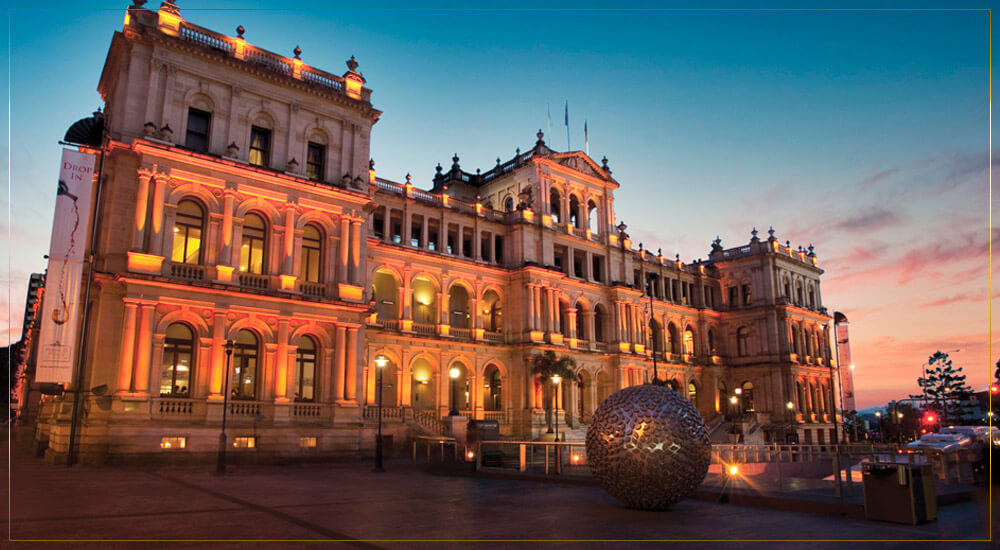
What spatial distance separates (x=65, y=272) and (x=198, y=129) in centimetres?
931

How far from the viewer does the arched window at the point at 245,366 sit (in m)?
28.6

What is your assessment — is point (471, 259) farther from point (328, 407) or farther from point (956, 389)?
point (956, 389)

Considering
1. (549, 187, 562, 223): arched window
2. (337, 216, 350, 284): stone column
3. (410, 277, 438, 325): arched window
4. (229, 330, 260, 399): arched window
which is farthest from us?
(549, 187, 562, 223): arched window

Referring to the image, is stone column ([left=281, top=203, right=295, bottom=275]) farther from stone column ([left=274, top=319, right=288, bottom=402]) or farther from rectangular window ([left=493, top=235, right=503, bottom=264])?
rectangular window ([left=493, top=235, right=503, bottom=264])

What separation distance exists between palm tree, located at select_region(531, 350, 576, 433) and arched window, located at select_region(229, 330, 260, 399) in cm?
1979

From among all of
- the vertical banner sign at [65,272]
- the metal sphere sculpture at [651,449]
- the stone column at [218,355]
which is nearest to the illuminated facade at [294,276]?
the stone column at [218,355]

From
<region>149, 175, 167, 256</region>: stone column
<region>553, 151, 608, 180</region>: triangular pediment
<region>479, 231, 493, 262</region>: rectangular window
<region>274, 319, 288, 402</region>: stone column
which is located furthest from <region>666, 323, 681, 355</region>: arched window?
<region>149, 175, 167, 256</region>: stone column

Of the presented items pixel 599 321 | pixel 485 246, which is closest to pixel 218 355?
pixel 485 246

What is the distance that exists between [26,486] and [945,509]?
2094cm

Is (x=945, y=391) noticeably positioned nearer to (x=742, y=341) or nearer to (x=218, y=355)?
(x=742, y=341)

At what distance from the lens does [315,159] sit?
33250 mm

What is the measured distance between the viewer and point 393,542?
9516mm

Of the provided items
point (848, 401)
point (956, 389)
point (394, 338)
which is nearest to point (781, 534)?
point (394, 338)

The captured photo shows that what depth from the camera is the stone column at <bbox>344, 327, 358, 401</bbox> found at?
30.7m
